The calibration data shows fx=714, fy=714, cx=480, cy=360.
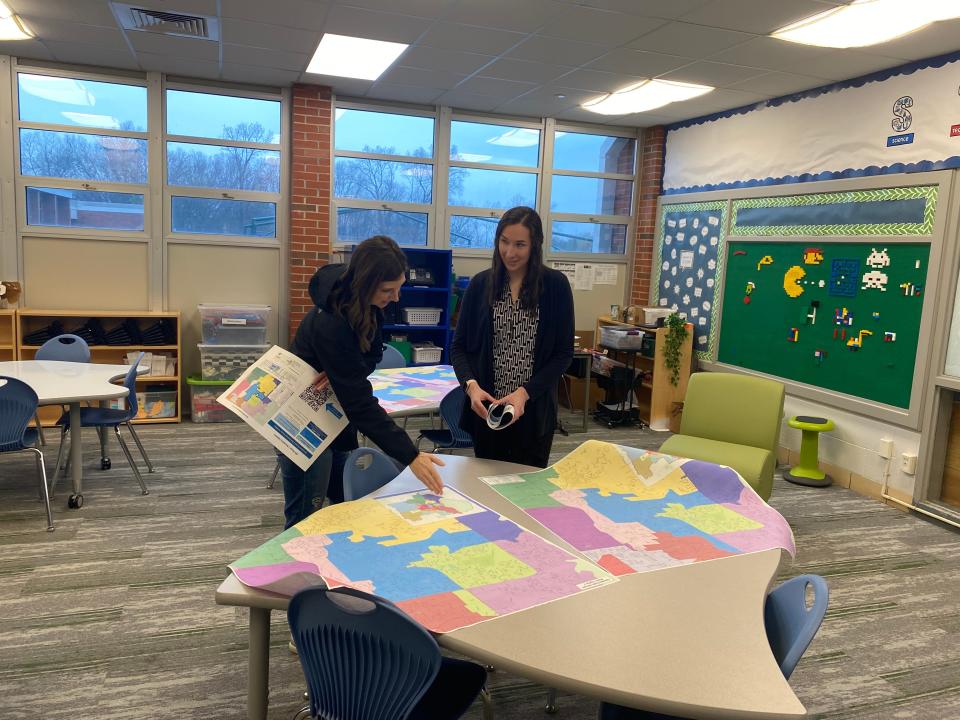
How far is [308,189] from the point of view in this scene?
21.5ft

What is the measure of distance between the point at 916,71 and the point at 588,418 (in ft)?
12.5

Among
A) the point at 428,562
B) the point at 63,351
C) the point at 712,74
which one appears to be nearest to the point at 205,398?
the point at 63,351

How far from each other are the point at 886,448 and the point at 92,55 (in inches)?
260

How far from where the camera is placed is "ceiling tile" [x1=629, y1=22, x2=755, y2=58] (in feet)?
13.9

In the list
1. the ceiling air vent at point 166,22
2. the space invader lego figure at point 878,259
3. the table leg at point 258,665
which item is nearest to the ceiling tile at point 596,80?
the space invader lego figure at point 878,259

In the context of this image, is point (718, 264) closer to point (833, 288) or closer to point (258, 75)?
point (833, 288)

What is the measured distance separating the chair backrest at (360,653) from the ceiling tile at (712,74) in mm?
4638

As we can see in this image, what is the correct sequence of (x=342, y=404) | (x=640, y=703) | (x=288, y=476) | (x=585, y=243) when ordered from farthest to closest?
(x=585, y=243), (x=288, y=476), (x=342, y=404), (x=640, y=703)

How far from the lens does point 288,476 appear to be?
2.53 m

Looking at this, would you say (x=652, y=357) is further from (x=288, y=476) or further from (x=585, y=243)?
(x=288, y=476)

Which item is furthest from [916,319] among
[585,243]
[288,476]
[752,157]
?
[288,476]

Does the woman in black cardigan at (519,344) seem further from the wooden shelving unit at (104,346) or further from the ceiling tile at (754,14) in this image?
the wooden shelving unit at (104,346)

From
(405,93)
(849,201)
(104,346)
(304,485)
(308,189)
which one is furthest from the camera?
(308,189)

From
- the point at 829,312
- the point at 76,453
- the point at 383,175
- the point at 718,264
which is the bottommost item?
Result: the point at 76,453
